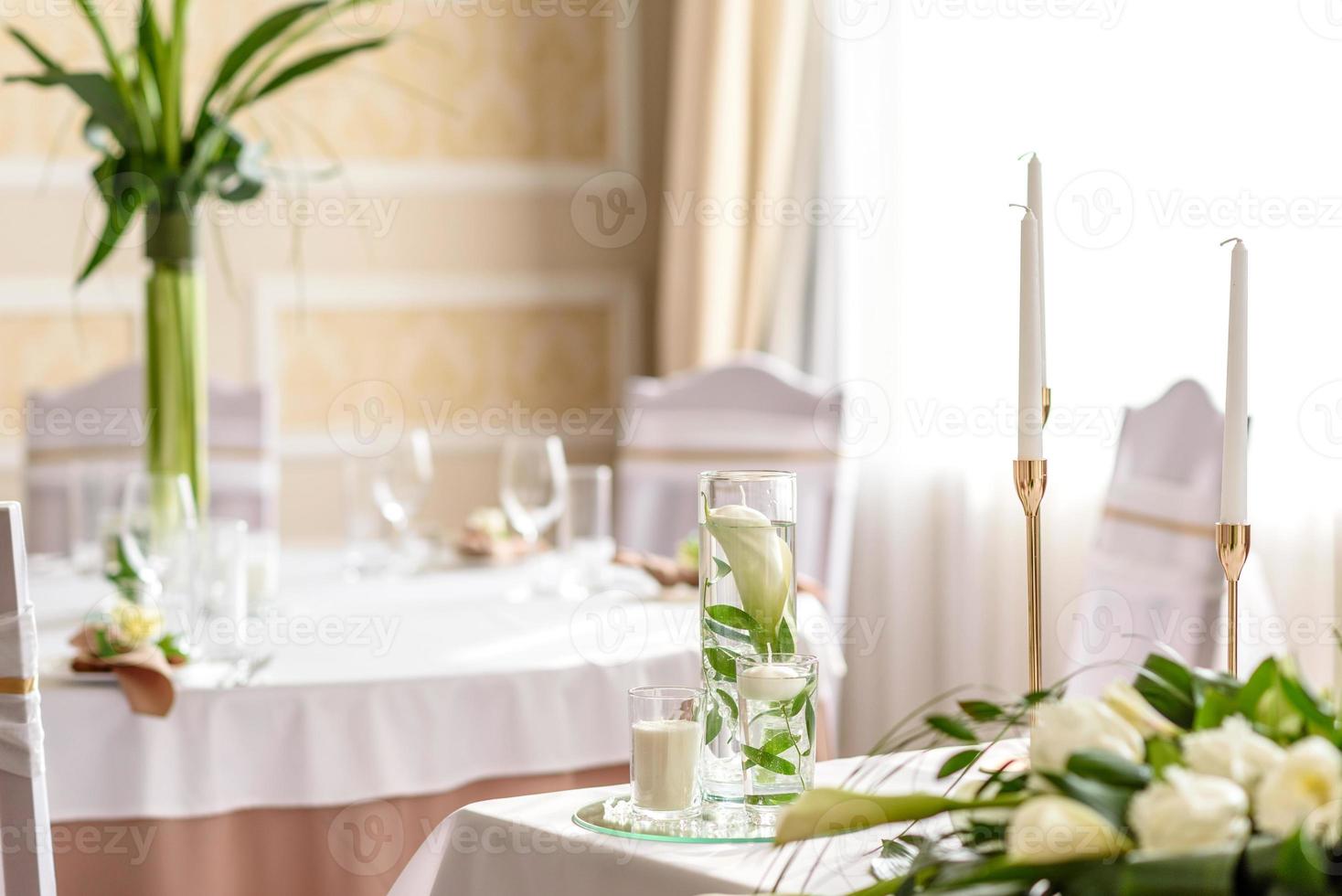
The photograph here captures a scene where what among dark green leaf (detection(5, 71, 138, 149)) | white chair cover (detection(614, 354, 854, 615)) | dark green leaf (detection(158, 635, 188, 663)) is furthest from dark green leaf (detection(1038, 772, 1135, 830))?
white chair cover (detection(614, 354, 854, 615))

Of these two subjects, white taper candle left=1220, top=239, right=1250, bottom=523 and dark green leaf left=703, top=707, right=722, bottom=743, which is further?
dark green leaf left=703, top=707, right=722, bottom=743

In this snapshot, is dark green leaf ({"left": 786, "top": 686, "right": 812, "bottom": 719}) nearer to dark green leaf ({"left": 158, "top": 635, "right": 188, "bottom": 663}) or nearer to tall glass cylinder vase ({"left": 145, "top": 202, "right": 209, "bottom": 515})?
dark green leaf ({"left": 158, "top": 635, "right": 188, "bottom": 663})

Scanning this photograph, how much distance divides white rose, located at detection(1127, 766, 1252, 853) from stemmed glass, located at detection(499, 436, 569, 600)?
5.11 feet

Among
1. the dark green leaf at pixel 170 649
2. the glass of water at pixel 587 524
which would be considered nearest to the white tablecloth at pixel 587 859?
the dark green leaf at pixel 170 649

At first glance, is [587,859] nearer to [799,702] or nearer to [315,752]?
[799,702]

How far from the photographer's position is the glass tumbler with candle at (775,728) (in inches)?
40.3

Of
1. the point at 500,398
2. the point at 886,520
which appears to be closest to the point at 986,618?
the point at 886,520

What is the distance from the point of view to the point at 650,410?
2.96 meters

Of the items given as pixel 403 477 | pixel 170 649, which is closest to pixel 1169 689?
pixel 170 649

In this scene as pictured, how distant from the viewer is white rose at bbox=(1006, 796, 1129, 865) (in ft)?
2.04

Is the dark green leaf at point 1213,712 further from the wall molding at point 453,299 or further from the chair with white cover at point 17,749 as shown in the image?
the wall molding at point 453,299

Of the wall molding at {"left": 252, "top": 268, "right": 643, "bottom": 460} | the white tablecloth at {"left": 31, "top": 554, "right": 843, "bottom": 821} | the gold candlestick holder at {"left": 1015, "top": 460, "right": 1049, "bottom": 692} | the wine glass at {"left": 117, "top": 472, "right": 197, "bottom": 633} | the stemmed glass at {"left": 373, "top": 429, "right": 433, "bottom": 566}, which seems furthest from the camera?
the wall molding at {"left": 252, "top": 268, "right": 643, "bottom": 460}

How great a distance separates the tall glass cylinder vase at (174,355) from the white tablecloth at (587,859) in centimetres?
100

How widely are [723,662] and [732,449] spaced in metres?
1.81
